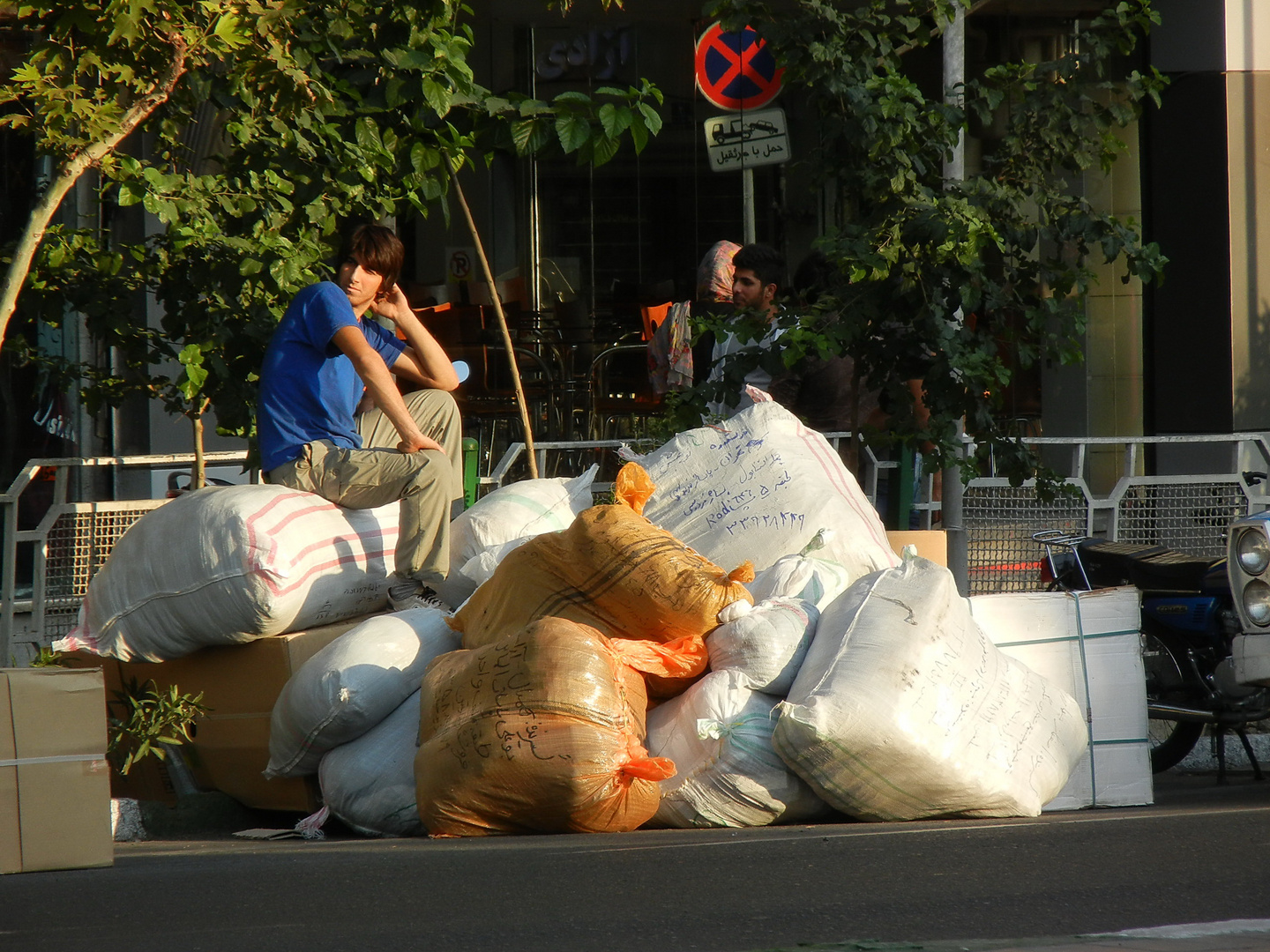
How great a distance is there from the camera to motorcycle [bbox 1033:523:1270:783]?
4902 millimetres

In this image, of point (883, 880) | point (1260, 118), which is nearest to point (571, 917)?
point (883, 880)

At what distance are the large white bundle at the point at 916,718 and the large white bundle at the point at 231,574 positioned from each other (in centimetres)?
164

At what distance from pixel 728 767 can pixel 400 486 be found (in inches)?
62.0

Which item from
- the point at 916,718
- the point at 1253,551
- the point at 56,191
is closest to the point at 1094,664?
the point at 1253,551

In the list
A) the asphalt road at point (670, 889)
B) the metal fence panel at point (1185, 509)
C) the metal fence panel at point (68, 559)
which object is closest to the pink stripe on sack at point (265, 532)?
the asphalt road at point (670, 889)

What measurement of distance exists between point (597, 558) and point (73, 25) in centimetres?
228

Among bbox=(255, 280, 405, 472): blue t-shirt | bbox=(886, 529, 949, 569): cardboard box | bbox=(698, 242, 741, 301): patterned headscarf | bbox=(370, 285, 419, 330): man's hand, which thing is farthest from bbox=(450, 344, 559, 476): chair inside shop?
bbox=(886, 529, 949, 569): cardboard box

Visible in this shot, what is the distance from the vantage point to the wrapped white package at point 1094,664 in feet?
15.3

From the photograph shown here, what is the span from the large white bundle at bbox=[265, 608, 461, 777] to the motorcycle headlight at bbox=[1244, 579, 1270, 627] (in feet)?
8.59

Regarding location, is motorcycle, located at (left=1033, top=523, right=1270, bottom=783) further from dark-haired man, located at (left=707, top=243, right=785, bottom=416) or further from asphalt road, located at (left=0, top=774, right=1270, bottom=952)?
dark-haired man, located at (left=707, top=243, right=785, bottom=416)

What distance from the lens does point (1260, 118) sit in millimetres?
9078

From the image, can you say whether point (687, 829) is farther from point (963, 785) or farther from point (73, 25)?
point (73, 25)

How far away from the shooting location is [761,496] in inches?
195

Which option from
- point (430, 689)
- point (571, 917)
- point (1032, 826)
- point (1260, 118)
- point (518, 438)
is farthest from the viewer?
point (518, 438)
